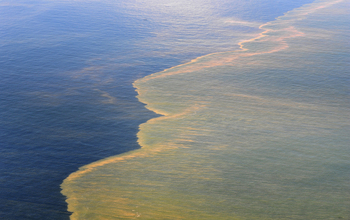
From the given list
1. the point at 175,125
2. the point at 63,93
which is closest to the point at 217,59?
the point at 175,125

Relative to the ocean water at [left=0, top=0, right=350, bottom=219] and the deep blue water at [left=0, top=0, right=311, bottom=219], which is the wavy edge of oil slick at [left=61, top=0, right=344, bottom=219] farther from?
the deep blue water at [left=0, top=0, right=311, bottom=219]

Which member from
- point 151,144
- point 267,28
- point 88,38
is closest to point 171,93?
point 151,144

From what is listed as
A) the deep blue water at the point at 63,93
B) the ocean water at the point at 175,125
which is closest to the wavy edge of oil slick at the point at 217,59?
the ocean water at the point at 175,125

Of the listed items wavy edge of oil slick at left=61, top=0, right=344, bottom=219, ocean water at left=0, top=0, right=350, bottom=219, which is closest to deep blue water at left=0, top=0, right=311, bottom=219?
ocean water at left=0, top=0, right=350, bottom=219

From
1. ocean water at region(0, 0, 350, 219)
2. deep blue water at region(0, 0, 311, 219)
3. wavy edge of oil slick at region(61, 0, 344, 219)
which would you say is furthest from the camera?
wavy edge of oil slick at region(61, 0, 344, 219)

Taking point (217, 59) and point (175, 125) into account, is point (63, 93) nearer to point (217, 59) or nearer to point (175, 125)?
point (175, 125)

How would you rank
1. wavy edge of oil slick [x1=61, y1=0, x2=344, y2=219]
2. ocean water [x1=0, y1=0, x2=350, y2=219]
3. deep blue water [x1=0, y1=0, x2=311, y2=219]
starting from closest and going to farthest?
ocean water [x1=0, y1=0, x2=350, y2=219] → deep blue water [x1=0, y1=0, x2=311, y2=219] → wavy edge of oil slick [x1=61, y1=0, x2=344, y2=219]

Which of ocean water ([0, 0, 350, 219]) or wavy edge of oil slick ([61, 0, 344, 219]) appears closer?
ocean water ([0, 0, 350, 219])

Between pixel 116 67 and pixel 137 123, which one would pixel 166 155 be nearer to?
pixel 137 123
